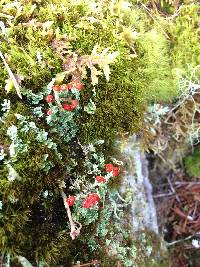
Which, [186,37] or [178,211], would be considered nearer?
[186,37]

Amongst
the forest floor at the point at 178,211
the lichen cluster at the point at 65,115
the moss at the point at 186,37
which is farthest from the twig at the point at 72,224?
the forest floor at the point at 178,211

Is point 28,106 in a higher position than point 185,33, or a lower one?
lower

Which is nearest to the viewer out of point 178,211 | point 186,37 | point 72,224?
point 72,224

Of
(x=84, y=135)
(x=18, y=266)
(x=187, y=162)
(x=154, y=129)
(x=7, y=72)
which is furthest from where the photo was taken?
(x=187, y=162)

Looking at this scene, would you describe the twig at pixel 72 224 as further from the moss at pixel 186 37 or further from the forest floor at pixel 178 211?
the forest floor at pixel 178 211

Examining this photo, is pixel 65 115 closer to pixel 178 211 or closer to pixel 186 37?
pixel 186 37

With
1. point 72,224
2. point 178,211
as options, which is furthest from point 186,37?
point 178,211

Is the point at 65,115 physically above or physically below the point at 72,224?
above

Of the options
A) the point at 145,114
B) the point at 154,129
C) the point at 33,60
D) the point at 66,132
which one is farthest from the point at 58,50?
the point at 154,129

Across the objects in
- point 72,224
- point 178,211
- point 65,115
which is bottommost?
point 178,211

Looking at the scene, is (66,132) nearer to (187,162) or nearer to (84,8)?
(84,8)

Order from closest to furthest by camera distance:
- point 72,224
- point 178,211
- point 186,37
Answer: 1. point 72,224
2. point 186,37
3. point 178,211
